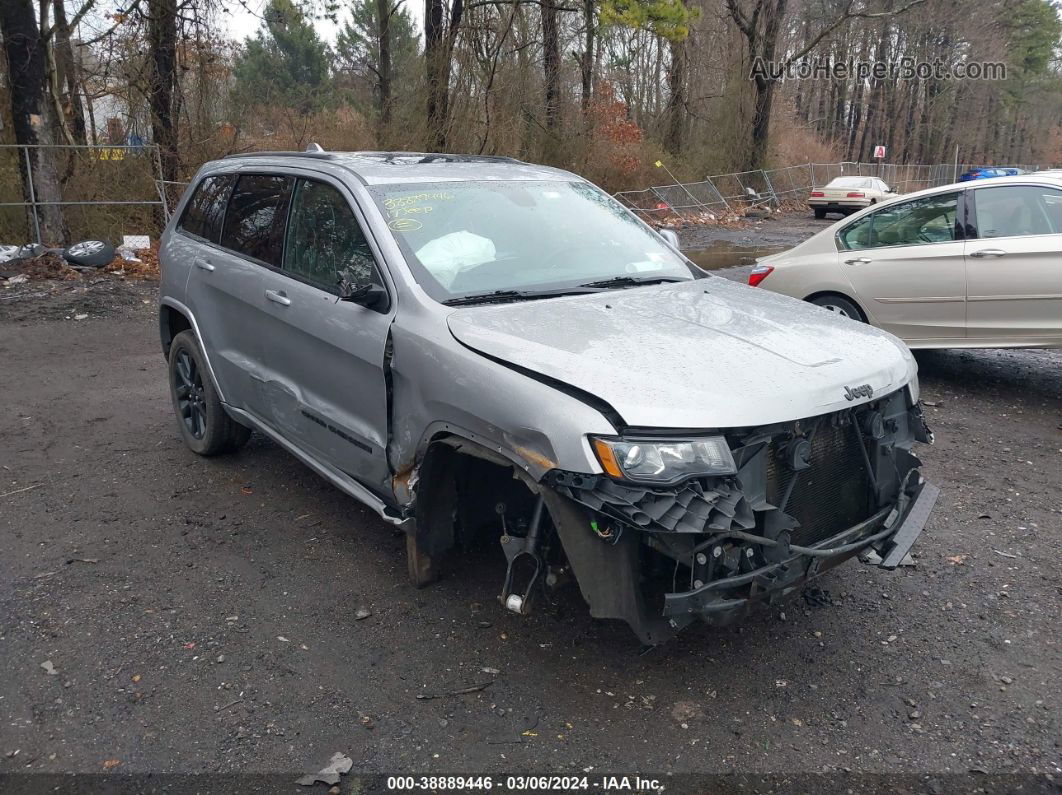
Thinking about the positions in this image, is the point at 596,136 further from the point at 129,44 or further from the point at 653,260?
the point at 653,260

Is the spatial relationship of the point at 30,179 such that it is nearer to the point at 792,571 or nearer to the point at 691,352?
the point at 691,352

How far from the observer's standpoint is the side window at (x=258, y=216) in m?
4.71

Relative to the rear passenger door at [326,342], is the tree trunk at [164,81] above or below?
above

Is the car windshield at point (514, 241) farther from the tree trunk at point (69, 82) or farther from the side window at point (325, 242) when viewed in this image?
the tree trunk at point (69, 82)

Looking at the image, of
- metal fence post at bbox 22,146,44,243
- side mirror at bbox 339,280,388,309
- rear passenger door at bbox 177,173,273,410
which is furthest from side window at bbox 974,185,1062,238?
metal fence post at bbox 22,146,44,243

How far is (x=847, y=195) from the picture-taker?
1176 inches

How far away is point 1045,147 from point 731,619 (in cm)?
8863

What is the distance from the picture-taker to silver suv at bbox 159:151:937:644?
9.71ft

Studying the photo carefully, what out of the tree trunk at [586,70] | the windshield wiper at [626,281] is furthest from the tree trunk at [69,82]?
the windshield wiper at [626,281]

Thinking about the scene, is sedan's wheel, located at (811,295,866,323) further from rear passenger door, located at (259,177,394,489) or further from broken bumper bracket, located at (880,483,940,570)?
rear passenger door, located at (259,177,394,489)

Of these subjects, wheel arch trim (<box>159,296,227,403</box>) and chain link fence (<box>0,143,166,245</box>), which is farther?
chain link fence (<box>0,143,166,245</box>)

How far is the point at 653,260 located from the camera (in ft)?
15.1

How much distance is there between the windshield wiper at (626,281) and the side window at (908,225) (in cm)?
387

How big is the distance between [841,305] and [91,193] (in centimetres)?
1202
